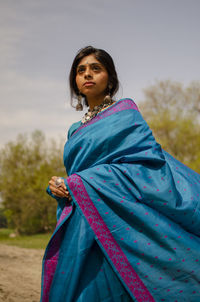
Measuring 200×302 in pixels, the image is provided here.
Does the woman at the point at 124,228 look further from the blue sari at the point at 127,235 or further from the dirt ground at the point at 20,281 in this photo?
the dirt ground at the point at 20,281

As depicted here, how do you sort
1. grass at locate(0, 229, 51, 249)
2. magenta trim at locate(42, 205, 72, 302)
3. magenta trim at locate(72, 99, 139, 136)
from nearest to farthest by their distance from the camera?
magenta trim at locate(42, 205, 72, 302) → magenta trim at locate(72, 99, 139, 136) → grass at locate(0, 229, 51, 249)

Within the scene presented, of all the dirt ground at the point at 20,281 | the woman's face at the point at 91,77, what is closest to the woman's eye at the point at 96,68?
the woman's face at the point at 91,77

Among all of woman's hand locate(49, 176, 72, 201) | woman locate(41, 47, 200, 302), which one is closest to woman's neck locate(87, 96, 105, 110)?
woman locate(41, 47, 200, 302)

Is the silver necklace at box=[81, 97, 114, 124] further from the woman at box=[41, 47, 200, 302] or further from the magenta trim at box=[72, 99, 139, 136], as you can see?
the woman at box=[41, 47, 200, 302]

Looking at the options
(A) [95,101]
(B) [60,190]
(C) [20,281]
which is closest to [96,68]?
(A) [95,101]

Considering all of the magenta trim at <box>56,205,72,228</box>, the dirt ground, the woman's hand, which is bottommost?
the dirt ground

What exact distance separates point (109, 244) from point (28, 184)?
20.6m

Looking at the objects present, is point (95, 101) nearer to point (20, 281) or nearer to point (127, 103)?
point (127, 103)

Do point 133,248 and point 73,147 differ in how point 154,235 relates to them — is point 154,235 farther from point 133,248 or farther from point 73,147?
point 73,147

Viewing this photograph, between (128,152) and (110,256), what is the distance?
0.70 metres

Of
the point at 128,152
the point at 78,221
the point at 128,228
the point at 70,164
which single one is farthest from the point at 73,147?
the point at 128,228

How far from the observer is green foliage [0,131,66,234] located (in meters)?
21.4

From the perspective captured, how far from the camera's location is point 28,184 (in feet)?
70.9

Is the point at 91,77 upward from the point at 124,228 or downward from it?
upward
